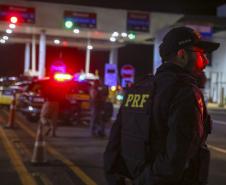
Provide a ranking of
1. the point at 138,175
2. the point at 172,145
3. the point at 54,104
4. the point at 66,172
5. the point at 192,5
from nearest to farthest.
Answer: the point at 172,145, the point at 138,175, the point at 66,172, the point at 54,104, the point at 192,5

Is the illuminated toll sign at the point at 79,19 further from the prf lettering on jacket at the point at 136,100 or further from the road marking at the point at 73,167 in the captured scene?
the prf lettering on jacket at the point at 136,100

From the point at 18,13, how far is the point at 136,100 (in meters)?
31.6

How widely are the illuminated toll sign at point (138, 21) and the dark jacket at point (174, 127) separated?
32.8 metres

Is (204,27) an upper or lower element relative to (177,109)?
upper

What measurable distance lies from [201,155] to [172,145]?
0.23 meters

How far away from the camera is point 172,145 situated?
117 inches

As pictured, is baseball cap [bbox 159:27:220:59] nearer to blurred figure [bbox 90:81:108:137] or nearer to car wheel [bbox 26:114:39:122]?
blurred figure [bbox 90:81:108:137]

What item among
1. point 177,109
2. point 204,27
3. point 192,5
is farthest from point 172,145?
point 192,5

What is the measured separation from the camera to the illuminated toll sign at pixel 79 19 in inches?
A: 1380

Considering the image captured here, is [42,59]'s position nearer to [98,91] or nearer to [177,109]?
[98,91]

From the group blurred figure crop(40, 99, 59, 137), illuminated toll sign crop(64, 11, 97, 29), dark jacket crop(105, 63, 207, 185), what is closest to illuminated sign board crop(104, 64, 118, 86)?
illuminated toll sign crop(64, 11, 97, 29)

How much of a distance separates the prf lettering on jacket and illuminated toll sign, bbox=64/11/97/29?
3172cm

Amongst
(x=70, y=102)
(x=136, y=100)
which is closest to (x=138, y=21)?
(x=70, y=102)

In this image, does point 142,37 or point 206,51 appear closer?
point 206,51
